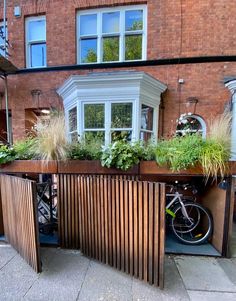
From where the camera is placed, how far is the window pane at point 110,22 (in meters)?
6.58

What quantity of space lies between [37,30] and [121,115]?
168 inches

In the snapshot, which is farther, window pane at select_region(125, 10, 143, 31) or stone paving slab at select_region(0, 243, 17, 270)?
window pane at select_region(125, 10, 143, 31)

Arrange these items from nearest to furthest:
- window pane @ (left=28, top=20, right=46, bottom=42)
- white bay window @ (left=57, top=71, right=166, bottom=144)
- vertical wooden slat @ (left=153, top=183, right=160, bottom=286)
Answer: vertical wooden slat @ (left=153, top=183, right=160, bottom=286)
white bay window @ (left=57, top=71, right=166, bottom=144)
window pane @ (left=28, top=20, right=46, bottom=42)

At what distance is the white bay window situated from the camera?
559 centimetres

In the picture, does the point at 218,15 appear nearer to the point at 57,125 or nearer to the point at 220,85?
the point at 220,85

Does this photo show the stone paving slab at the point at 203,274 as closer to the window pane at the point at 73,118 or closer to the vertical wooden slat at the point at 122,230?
the vertical wooden slat at the point at 122,230

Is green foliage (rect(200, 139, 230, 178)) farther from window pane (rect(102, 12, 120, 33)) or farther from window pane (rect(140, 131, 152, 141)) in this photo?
window pane (rect(102, 12, 120, 33))

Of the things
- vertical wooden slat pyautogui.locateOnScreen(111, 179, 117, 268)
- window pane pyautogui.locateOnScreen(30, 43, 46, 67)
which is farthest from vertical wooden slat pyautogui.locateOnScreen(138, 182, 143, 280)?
window pane pyautogui.locateOnScreen(30, 43, 46, 67)

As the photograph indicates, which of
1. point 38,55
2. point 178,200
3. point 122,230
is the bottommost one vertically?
point 122,230

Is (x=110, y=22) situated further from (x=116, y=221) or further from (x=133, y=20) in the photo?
(x=116, y=221)

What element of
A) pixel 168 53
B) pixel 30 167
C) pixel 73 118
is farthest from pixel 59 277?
pixel 168 53

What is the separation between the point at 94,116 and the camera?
233 inches

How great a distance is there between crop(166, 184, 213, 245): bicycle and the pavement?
0.46 m

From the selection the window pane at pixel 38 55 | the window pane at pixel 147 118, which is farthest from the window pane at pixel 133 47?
the window pane at pixel 38 55
